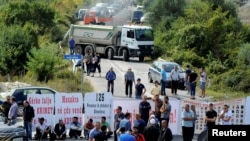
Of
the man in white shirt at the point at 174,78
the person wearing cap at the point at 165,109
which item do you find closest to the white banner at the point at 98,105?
the person wearing cap at the point at 165,109

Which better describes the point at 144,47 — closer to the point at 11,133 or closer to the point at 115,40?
the point at 115,40

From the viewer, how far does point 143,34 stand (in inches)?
1932

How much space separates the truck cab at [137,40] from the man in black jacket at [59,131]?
79.4 feet

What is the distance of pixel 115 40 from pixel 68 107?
24.6 meters

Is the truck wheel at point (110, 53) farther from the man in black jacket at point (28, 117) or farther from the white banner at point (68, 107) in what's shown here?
the man in black jacket at point (28, 117)

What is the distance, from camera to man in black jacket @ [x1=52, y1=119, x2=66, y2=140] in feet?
80.8

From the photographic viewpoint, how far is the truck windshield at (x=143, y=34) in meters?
48.8

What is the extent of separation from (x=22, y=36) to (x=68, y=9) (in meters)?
32.4

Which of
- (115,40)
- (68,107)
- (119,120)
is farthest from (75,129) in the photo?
(115,40)

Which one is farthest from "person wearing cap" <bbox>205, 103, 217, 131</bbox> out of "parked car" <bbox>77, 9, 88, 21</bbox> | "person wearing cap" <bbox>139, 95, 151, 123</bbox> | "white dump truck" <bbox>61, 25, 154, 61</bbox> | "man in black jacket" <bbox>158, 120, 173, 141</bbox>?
"parked car" <bbox>77, 9, 88, 21</bbox>

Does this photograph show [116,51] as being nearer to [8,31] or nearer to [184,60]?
[184,60]

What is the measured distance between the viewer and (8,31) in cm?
4556

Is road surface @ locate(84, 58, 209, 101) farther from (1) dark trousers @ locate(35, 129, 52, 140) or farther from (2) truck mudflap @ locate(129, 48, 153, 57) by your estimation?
(1) dark trousers @ locate(35, 129, 52, 140)

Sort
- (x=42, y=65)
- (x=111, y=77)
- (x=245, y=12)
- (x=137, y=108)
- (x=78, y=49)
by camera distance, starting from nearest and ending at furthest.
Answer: (x=137, y=108) < (x=111, y=77) < (x=42, y=65) < (x=78, y=49) < (x=245, y=12)
